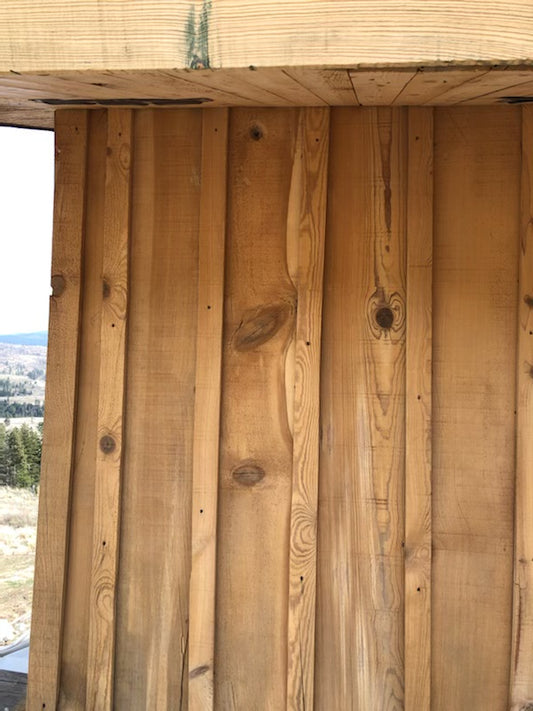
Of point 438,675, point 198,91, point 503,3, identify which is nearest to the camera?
point 503,3

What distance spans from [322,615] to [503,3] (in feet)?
5.04

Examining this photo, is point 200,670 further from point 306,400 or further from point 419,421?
point 419,421

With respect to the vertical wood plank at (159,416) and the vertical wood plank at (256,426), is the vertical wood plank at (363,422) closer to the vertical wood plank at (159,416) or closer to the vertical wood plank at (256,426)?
the vertical wood plank at (256,426)

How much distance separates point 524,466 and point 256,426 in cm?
70

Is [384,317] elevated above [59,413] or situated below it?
above

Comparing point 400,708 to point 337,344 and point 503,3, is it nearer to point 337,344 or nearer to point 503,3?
point 337,344

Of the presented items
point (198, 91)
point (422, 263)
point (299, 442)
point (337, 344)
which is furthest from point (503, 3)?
point (299, 442)

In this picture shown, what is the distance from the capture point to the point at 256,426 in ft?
6.95

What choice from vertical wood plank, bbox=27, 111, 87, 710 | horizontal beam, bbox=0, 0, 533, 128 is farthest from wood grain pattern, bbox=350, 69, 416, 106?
vertical wood plank, bbox=27, 111, 87, 710

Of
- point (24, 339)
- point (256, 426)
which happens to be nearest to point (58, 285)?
point (256, 426)

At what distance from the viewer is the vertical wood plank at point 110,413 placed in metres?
2.16

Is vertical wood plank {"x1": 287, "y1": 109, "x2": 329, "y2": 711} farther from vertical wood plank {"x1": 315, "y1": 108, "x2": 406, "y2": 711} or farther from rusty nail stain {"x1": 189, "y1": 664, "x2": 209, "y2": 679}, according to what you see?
rusty nail stain {"x1": 189, "y1": 664, "x2": 209, "y2": 679}

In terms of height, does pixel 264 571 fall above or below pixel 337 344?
below

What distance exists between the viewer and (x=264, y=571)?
6.91ft
